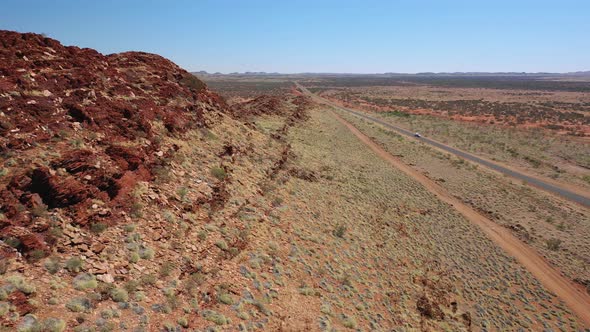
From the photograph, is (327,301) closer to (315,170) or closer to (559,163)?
(315,170)

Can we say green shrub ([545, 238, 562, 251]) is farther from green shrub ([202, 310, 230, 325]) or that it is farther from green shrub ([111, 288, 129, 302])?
green shrub ([111, 288, 129, 302])

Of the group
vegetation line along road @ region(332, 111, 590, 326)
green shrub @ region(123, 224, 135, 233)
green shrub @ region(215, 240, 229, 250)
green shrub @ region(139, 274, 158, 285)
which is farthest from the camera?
vegetation line along road @ region(332, 111, 590, 326)

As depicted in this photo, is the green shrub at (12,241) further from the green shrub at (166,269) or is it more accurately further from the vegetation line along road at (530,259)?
the vegetation line along road at (530,259)

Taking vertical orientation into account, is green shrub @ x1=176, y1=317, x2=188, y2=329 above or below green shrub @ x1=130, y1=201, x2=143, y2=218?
below

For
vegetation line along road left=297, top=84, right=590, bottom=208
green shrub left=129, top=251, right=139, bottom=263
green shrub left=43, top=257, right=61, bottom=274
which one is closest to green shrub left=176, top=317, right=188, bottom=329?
green shrub left=129, top=251, right=139, bottom=263

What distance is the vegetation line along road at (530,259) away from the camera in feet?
51.8

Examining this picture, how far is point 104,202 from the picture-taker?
10.6 meters

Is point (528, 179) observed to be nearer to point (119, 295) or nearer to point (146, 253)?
point (146, 253)

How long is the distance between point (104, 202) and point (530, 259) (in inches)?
859

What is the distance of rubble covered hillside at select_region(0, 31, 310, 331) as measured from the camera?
792 cm

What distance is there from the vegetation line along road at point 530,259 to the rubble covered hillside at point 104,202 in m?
15.0

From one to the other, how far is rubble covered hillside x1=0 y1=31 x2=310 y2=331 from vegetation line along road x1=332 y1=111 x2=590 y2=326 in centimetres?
1499

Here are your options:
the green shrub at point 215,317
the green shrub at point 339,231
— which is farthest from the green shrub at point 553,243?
the green shrub at point 215,317

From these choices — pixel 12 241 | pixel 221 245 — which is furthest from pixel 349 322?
pixel 12 241
